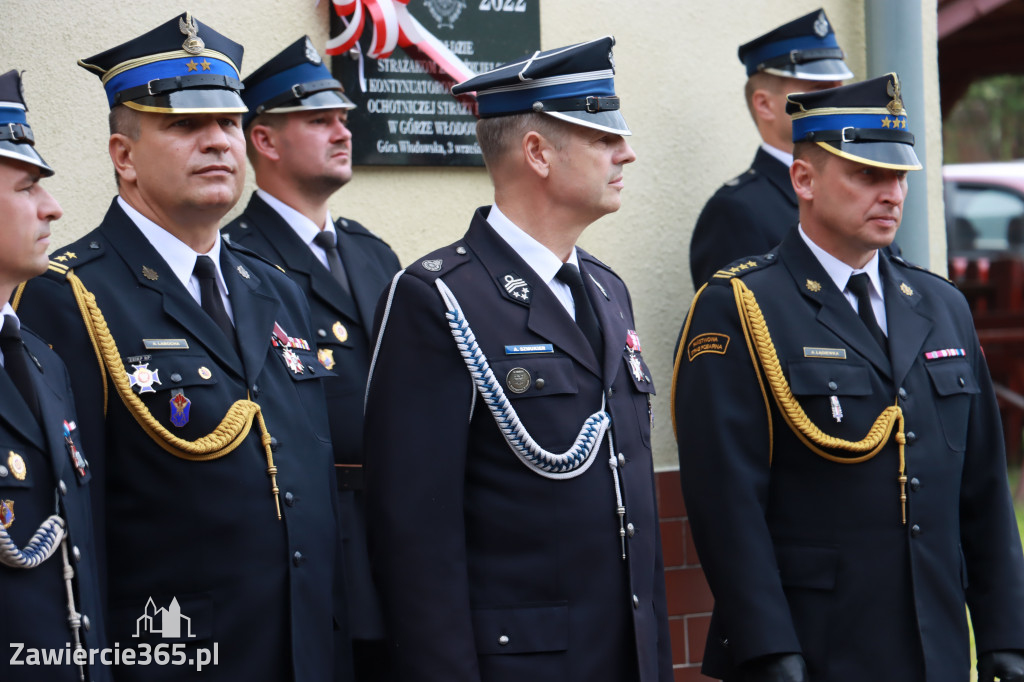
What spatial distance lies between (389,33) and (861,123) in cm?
160

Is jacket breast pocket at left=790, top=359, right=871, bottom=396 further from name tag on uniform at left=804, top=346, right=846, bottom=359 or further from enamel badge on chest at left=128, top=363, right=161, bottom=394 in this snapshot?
enamel badge on chest at left=128, top=363, right=161, bottom=394

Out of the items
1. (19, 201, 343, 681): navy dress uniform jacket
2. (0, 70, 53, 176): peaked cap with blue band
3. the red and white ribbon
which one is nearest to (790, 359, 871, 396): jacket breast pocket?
(19, 201, 343, 681): navy dress uniform jacket

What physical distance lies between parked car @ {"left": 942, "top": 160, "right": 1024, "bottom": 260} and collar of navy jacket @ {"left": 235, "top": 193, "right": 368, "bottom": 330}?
1024 centimetres

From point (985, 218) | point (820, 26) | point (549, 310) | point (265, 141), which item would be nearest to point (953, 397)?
point (549, 310)

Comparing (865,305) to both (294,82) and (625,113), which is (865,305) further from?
(294,82)

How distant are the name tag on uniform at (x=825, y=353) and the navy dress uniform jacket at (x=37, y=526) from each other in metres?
1.79

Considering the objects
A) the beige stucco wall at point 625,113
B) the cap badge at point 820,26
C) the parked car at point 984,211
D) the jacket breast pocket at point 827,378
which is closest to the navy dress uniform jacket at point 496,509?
the jacket breast pocket at point 827,378

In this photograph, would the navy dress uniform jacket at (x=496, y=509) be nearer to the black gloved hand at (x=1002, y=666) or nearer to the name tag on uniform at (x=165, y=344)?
the name tag on uniform at (x=165, y=344)

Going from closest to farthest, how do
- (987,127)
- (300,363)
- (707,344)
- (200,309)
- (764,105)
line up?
(200,309) → (300,363) → (707,344) → (764,105) → (987,127)

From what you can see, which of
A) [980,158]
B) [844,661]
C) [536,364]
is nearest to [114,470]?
[536,364]

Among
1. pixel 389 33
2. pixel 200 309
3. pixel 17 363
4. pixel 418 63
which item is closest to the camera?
pixel 17 363

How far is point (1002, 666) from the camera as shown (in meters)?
3.46

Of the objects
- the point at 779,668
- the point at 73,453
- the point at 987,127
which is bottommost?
the point at 779,668

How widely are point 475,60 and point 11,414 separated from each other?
2530 mm
